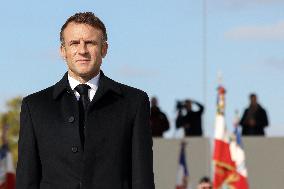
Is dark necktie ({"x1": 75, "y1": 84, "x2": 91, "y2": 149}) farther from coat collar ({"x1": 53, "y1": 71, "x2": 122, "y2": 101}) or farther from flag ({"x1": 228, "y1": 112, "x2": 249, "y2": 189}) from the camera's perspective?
flag ({"x1": 228, "y1": 112, "x2": 249, "y2": 189})

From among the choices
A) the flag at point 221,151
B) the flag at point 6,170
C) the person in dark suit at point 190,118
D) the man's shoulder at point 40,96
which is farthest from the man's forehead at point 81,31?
the flag at point 6,170

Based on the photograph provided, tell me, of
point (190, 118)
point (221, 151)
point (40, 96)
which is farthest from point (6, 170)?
point (40, 96)

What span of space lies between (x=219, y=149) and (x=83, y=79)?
2091cm

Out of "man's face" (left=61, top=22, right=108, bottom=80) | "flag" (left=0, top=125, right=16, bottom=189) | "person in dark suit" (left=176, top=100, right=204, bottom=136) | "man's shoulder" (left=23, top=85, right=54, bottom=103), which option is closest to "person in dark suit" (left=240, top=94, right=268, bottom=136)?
"person in dark suit" (left=176, top=100, right=204, bottom=136)

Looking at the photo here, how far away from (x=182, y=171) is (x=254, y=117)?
429 centimetres

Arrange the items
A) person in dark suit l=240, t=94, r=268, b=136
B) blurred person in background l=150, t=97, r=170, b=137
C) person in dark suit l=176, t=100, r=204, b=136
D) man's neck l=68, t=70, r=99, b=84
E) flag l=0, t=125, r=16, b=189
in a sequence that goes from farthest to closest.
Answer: flag l=0, t=125, r=16, b=189
person in dark suit l=176, t=100, r=204, b=136
person in dark suit l=240, t=94, r=268, b=136
blurred person in background l=150, t=97, r=170, b=137
man's neck l=68, t=70, r=99, b=84

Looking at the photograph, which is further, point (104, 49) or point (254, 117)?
point (254, 117)

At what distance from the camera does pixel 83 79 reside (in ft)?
18.4

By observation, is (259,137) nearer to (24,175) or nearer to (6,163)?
(6,163)

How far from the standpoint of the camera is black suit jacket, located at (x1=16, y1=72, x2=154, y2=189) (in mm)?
5672

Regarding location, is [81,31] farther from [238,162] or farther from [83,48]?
[238,162]

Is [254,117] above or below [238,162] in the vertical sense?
above

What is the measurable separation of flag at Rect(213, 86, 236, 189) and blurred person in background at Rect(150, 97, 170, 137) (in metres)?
3.24

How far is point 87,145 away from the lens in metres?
5.68
